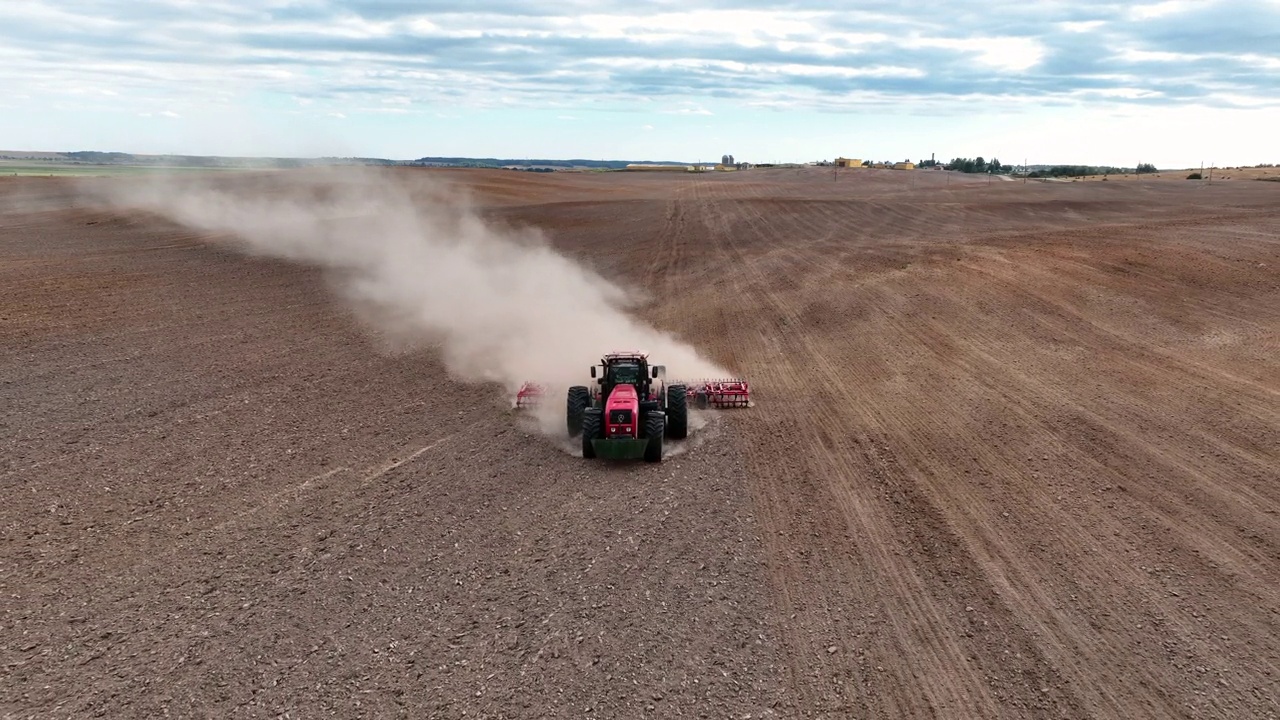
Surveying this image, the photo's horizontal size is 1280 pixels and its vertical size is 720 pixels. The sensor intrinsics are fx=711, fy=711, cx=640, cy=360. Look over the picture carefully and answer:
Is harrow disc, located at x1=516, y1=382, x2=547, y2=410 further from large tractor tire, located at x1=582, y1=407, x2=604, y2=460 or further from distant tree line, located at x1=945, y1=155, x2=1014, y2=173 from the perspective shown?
distant tree line, located at x1=945, y1=155, x2=1014, y2=173

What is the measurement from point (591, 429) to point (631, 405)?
3.12 ft

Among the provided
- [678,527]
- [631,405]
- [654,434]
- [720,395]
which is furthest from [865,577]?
[720,395]

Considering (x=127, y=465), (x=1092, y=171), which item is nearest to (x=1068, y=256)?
(x=127, y=465)

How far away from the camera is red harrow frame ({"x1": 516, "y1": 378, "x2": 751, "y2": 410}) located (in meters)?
17.7

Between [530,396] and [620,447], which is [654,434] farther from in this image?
[530,396]

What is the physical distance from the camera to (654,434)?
1435 cm

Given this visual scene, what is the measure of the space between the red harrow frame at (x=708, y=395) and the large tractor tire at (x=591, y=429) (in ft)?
10.6

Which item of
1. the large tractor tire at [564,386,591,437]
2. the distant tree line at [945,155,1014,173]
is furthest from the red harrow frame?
the distant tree line at [945,155,1014,173]

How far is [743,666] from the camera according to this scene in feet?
29.6

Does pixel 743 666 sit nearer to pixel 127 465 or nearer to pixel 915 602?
pixel 915 602

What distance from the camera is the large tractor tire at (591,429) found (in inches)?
571

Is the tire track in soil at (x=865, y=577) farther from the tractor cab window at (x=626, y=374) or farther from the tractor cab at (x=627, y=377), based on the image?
the tractor cab window at (x=626, y=374)

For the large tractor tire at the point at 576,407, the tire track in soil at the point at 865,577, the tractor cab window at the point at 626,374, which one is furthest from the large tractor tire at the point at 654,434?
the tire track in soil at the point at 865,577

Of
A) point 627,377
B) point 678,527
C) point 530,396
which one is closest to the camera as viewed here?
point 678,527
